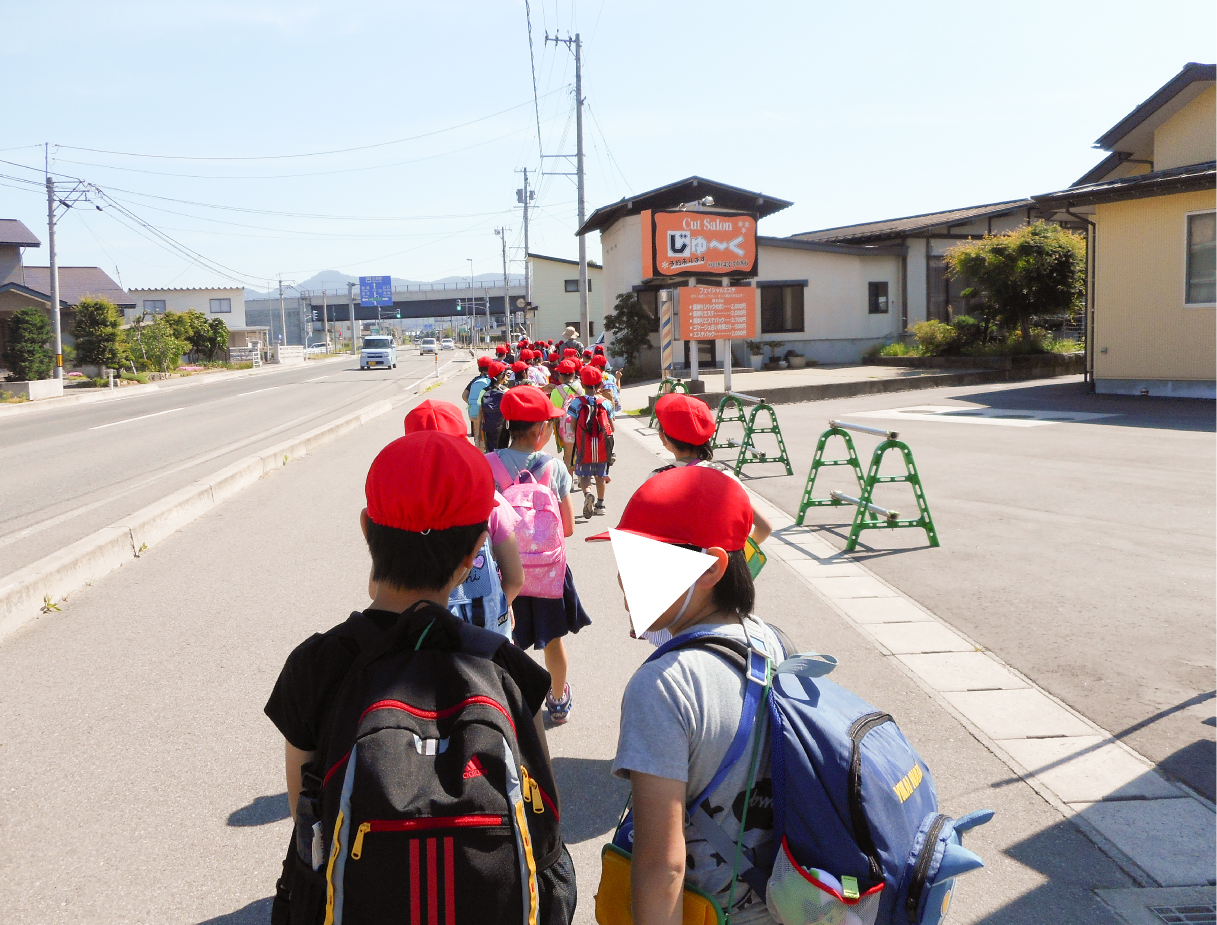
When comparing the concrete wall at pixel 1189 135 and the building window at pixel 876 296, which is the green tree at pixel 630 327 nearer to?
the building window at pixel 876 296

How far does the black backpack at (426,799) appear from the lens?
1.51 meters

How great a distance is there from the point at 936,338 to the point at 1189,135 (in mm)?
11603

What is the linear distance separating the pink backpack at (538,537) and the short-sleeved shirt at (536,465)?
1.83ft

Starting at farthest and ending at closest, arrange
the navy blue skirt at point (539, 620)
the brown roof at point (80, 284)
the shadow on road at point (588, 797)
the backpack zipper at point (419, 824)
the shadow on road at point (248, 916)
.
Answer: the brown roof at point (80, 284) → the navy blue skirt at point (539, 620) → the shadow on road at point (588, 797) → the shadow on road at point (248, 916) → the backpack zipper at point (419, 824)

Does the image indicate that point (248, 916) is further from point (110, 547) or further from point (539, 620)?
point (110, 547)

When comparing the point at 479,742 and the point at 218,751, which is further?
the point at 218,751

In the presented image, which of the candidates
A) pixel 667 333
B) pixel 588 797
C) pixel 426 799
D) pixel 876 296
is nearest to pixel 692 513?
pixel 426 799

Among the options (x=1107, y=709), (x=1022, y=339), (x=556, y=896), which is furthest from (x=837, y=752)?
(x=1022, y=339)

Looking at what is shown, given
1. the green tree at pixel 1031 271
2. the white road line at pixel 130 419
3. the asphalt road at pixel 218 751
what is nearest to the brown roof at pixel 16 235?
the white road line at pixel 130 419

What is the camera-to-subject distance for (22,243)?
4403 cm

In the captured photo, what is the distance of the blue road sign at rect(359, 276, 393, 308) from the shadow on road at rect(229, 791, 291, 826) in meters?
97.0

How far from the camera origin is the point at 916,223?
40.4m

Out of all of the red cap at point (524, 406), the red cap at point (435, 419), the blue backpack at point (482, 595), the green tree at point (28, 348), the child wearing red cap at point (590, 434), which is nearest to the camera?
the blue backpack at point (482, 595)
